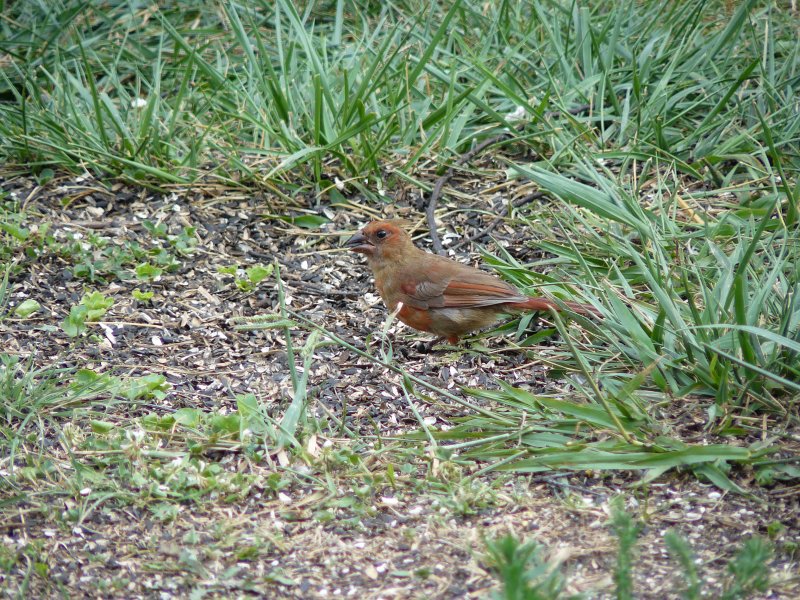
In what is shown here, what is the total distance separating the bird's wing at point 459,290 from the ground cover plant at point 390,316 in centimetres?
16

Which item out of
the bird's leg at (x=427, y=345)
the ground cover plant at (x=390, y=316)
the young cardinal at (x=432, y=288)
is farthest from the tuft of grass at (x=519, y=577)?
the bird's leg at (x=427, y=345)

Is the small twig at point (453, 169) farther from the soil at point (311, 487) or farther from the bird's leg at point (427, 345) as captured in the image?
the bird's leg at point (427, 345)

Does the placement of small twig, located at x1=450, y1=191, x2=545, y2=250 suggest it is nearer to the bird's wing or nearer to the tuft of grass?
the bird's wing

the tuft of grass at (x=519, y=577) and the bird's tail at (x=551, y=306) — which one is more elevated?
the tuft of grass at (x=519, y=577)

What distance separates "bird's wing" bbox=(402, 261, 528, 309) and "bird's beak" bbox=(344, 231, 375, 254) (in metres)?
0.30

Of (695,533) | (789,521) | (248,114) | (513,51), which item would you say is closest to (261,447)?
(695,533)

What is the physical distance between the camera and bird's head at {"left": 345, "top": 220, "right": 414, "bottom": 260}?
15.2 feet

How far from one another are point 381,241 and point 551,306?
951mm

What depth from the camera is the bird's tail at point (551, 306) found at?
13.0ft

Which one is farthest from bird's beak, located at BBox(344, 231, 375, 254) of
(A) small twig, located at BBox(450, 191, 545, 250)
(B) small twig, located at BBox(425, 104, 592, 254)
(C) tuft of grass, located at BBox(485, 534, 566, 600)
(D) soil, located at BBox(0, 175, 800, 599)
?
(C) tuft of grass, located at BBox(485, 534, 566, 600)

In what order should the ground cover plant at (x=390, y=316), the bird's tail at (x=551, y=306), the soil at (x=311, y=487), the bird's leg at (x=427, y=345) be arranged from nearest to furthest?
the soil at (x=311, y=487) < the ground cover plant at (x=390, y=316) < the bird's tail at (x=551, y=306) < the bird's leg at (x=427, y=345)

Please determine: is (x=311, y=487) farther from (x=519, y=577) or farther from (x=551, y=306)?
(x=551, y=306)

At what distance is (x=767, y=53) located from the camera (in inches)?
216

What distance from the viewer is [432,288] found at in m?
4.48
